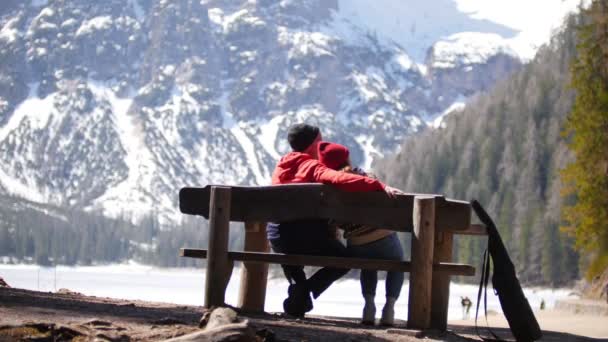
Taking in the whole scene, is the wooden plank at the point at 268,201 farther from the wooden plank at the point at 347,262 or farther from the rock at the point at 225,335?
the rock at the point at 225,335

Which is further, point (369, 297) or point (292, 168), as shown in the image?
point (292, 168)

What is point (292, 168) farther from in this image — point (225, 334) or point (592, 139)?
point (592, 139)

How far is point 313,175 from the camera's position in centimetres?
911

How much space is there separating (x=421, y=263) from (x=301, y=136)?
165cm

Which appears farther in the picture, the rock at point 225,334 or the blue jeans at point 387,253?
the blue jeans at point 387,253

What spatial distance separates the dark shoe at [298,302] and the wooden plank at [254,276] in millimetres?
549

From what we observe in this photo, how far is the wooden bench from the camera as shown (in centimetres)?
838

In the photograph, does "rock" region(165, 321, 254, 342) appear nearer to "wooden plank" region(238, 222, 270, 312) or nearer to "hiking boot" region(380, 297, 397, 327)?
"hiking boot" region(380, 297, 397, 327)

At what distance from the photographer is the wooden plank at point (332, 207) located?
27.5ft

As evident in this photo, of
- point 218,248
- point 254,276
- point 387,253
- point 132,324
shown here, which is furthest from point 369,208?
point 132,324

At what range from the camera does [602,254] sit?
25.0m

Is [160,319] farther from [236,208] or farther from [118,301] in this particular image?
[118,301]

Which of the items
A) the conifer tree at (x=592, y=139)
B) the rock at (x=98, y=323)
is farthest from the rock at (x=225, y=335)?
the conifer tree at (x=592, y=139)

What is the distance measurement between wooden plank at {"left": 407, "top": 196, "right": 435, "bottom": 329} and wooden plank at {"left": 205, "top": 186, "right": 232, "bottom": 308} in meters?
1.63
